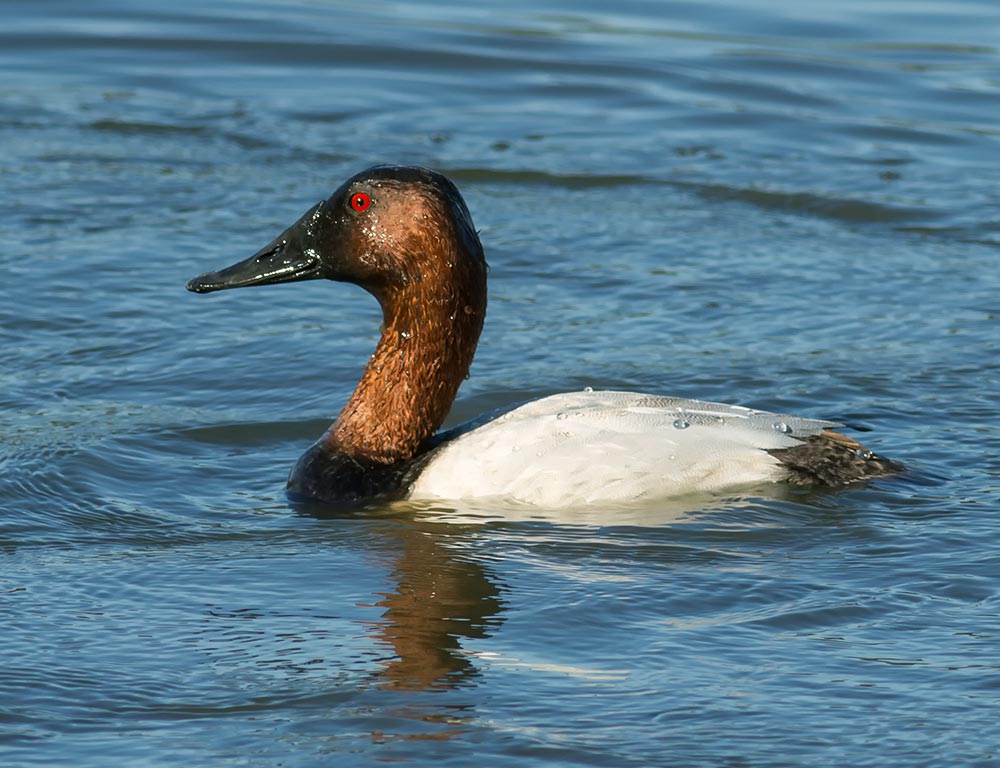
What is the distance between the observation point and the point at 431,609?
657 centimetres

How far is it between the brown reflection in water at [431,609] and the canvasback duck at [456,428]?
42 centimetres

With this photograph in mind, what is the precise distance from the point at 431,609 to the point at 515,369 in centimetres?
325

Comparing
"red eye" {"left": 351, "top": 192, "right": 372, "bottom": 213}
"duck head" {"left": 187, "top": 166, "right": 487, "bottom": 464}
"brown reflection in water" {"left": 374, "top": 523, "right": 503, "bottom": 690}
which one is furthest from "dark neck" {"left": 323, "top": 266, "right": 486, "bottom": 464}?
"brown reflection in water" {"left": 374, "top": 523, "right": 503, "bottom": 690}

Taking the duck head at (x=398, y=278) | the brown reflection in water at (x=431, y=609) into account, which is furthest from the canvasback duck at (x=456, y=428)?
the brown reflection in water at (x=431, y=609)

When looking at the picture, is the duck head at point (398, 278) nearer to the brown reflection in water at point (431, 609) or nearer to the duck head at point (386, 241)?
the duck head at point (386, 241)

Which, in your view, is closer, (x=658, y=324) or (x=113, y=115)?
(x=658, y=324)

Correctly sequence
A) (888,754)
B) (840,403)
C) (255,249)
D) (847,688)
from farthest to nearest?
(255,249), (840,403), (847,688), (888,754)

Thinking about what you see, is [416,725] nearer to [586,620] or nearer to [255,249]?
[586,620]

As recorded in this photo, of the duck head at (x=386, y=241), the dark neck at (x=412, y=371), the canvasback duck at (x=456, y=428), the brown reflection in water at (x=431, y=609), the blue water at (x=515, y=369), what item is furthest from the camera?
the dark neck at (x=412, y=371)

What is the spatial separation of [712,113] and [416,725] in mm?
10219

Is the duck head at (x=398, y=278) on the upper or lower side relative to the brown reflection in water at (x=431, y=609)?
upper

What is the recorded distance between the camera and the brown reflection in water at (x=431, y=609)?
235 inches

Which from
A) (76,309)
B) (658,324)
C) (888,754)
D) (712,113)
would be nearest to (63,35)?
(712,113)

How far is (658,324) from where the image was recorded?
1034 centimetres
